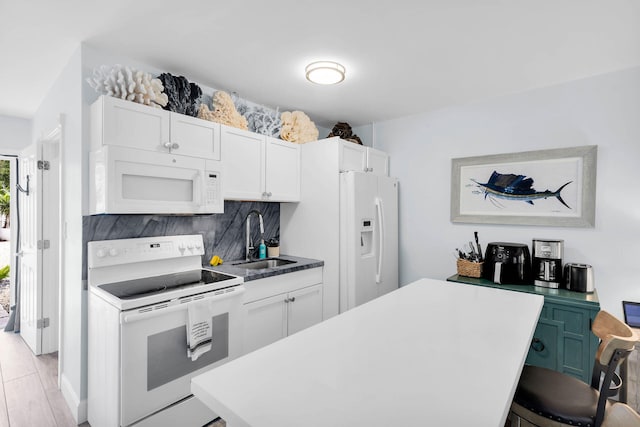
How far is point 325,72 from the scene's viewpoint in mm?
2379

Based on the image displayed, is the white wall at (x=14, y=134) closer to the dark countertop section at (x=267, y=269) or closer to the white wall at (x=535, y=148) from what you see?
the dark countertop section at (x=267, y=269)

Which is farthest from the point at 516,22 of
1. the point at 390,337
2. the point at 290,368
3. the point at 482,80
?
the point at 290,368

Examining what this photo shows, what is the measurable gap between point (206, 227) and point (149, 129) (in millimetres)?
954

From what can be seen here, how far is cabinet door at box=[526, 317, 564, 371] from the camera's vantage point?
7.41ft

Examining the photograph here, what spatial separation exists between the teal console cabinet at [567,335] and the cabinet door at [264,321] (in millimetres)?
1856

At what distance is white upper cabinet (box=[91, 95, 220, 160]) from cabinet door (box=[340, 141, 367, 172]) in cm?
115

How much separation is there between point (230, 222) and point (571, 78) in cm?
308

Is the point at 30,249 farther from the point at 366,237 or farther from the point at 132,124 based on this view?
the point at 366,237

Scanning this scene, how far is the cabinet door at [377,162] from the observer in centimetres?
341

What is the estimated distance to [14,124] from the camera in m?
3.65

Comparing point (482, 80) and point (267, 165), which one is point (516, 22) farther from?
point (267, 165)

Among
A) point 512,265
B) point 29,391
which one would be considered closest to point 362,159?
point 512,265

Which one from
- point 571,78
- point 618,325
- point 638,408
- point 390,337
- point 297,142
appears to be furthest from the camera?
point 297,142

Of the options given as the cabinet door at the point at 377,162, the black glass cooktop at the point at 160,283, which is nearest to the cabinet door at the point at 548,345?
the cabinet door at the point at 377,162
